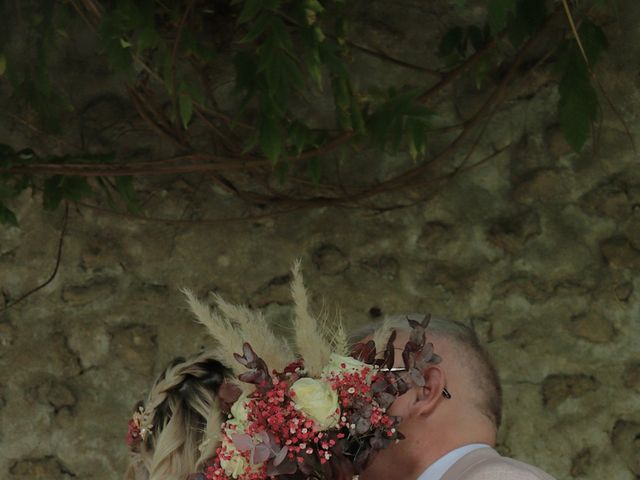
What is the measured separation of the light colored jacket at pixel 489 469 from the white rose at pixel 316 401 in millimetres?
285

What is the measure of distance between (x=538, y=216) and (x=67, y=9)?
1.57m

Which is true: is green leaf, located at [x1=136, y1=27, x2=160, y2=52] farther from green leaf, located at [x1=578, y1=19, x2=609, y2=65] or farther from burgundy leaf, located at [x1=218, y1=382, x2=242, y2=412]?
green leaf, located at [x1=578, y1=19, x2=609, y2=65]

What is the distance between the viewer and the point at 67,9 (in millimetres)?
2922

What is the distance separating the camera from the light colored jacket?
1.82m

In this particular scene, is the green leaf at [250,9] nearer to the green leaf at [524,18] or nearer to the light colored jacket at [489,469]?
the green leaf at [524,18]

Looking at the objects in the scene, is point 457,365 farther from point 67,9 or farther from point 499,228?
point 67,9

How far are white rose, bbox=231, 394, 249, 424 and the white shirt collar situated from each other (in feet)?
1.26

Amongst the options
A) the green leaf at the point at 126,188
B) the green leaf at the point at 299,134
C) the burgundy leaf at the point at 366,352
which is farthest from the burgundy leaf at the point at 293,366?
the green leaf at the point at 126,188

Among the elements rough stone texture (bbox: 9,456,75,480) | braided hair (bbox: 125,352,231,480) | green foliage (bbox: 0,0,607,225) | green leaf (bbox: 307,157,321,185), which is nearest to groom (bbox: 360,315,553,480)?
braided hair (bbox: 125,352,231,480)

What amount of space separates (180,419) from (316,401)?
1.88 ft

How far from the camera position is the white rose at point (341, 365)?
6.19ft

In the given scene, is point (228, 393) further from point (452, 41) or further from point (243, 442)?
point (452, 41)

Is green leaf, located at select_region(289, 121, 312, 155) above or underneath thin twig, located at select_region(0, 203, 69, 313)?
above

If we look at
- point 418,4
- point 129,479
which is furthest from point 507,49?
point 129,479
